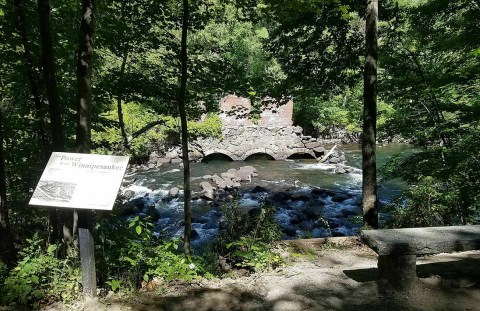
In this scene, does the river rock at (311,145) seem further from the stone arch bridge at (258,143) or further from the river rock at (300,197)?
the river rock at (300,197)

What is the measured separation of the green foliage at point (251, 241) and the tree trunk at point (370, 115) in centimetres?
147

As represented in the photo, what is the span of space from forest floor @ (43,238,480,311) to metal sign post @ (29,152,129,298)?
533 mm

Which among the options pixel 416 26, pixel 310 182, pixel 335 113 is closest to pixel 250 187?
pixel 310 182

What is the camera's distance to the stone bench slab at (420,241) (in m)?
2.96

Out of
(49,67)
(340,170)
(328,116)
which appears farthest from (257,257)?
(328,116)

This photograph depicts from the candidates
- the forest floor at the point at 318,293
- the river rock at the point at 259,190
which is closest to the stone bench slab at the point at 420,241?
the forest floor at the point at 318,293

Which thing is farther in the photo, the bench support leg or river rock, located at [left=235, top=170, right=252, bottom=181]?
river rock, located at [left=235, top=170, right=252, bottom=181]

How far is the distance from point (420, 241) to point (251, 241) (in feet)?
6.42

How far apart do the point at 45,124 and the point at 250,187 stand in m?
10.2

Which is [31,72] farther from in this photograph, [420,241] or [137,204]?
[137,204]

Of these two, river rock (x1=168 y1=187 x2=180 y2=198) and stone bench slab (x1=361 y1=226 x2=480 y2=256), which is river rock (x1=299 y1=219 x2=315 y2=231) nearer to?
river rock (x1=168 y1=187 x2=180 y2=198)

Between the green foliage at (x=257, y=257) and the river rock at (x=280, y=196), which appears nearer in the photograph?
the green foliage at (x=257, y=257)

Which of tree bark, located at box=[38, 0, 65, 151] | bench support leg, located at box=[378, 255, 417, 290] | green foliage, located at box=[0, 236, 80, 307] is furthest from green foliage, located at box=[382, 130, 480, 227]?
tree bark, located at box=[38, 0, 65, 151]

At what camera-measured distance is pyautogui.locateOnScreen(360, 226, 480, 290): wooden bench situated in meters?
2.97
